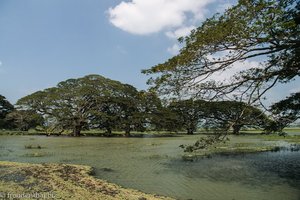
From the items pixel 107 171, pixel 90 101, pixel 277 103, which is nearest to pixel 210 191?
pixel 107 171

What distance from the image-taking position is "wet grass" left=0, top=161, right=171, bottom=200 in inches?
267

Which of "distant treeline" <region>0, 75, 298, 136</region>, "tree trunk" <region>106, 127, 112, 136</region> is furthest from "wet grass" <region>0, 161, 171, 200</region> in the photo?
"tree trunk" <region>106, 127, 112, 136</region>

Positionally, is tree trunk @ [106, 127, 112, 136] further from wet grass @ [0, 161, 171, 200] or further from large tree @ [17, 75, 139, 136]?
wet grass @ [0, 161, 171, 200]

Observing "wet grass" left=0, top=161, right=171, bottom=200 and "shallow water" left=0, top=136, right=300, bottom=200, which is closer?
"wet grass" left=0, top=161, right=171, bottom=200

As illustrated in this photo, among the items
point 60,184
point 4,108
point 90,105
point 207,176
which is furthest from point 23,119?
point 60,184

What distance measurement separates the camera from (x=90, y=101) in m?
35.8

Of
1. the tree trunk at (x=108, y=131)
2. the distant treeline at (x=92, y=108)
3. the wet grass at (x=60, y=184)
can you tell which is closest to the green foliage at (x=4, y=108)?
the distant treeline at (x=92, y=108)

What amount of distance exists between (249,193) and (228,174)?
2.41 m

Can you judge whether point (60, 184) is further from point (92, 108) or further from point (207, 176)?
point (92, 108)

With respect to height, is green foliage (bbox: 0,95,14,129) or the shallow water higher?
green foliage (bbox: 0,95,14,129)

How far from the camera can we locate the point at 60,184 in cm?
753

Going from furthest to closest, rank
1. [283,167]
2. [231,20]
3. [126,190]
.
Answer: [283,167] < [231,20] < [126,190]

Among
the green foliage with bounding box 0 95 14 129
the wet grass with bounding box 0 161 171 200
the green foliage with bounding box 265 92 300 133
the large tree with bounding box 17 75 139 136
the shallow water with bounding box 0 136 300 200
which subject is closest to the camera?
the wet grass with bounding box 0 161 171 200

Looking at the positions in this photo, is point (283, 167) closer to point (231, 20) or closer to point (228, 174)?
point (228, 174)
